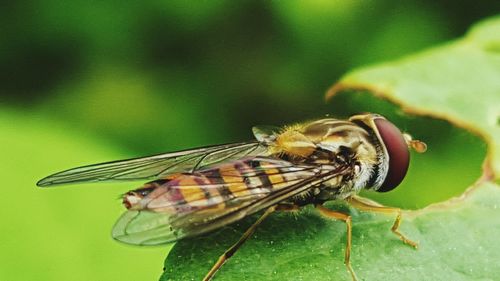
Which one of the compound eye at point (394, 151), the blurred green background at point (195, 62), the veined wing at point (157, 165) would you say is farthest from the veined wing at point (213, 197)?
the blurred green background at point (195, 62)

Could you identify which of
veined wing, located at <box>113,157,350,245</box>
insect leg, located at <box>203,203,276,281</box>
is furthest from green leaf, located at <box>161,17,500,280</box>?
veined wing, located at <box>113,157,350,245</box>

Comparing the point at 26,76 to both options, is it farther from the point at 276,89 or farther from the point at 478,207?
the point at 478,207

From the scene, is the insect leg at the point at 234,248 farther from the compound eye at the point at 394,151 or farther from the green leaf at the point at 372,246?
the compound eye at the point at 394,151

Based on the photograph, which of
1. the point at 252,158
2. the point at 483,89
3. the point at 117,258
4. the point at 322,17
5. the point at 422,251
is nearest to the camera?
the point at 422,251

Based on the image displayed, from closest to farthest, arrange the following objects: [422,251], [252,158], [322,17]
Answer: [422,251] → [252,158] → [322,17]

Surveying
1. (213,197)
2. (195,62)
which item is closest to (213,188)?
(213,197)

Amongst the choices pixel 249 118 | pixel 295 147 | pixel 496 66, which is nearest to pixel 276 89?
pixel 249 118

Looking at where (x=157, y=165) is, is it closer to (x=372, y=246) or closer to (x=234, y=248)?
(x=234, y=248)

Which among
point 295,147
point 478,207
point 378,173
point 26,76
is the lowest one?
point 478,207
